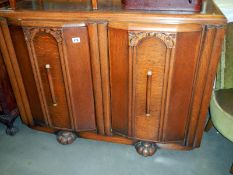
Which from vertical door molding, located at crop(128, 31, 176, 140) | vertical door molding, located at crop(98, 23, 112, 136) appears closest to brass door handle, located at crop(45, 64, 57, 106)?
vertical door molding, located at crop(98, 23, 112, 136)

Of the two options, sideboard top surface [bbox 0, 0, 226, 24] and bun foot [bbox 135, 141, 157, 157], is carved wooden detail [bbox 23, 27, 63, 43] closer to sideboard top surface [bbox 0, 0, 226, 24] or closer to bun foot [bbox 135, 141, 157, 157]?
sideboard top surface [bbox 0, 0, 226, 24]

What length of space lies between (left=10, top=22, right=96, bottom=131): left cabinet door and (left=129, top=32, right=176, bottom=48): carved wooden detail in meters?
0.25

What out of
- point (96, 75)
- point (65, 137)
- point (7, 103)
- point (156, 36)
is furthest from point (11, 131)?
point (156, 36)

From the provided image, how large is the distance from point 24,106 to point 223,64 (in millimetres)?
1292

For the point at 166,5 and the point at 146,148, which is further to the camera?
the point at 146,148

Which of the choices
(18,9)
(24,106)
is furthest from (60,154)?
(18,9)

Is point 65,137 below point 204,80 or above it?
below

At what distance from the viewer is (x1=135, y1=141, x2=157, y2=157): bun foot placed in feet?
5.07

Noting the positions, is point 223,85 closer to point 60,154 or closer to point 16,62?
point 60,154

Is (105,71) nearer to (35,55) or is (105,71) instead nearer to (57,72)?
(57,72)

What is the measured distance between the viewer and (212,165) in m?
1.53

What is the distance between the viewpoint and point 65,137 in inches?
65.6

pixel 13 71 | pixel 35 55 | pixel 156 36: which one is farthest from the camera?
pixel 13 71

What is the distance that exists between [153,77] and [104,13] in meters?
0.40
